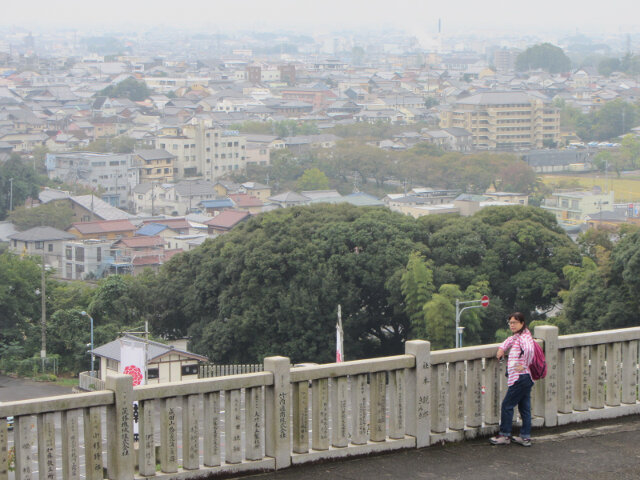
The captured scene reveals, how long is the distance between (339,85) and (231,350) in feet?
272

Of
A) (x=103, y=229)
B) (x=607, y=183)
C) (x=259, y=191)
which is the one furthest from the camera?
(x=607, y=183)

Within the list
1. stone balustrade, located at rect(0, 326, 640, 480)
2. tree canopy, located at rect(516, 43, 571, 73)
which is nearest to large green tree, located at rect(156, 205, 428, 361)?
stone balustrade, located at rect(0, 326, 640, 480)

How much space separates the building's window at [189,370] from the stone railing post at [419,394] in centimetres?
1314

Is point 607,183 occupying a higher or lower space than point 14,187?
lower

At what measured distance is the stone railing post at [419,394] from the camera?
453 centimetres

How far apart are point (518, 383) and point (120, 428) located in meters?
1.69

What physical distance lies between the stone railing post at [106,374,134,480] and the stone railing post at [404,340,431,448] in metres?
1.20

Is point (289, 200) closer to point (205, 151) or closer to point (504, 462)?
point (205, 151)

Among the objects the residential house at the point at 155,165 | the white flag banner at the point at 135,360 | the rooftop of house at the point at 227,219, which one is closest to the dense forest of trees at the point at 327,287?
the white flag banner at the point at 135,360

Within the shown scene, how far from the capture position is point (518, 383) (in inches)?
181

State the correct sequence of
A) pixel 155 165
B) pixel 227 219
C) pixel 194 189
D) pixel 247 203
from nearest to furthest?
pixel 227 219 → pixel 247 203 → pixel 194 189 → pixel 155 165

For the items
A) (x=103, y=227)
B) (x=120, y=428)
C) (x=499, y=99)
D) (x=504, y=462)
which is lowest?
(x=103, y=227)

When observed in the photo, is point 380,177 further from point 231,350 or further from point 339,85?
point 339,85

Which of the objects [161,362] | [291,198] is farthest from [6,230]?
[161,362]
